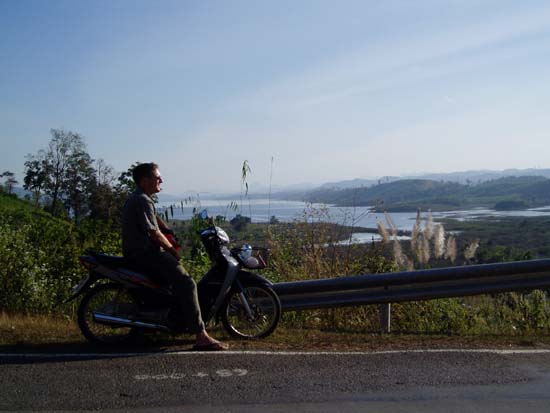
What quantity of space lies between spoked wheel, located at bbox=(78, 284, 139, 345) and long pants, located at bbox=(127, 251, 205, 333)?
20.5 inches

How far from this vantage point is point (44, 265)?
370 inches

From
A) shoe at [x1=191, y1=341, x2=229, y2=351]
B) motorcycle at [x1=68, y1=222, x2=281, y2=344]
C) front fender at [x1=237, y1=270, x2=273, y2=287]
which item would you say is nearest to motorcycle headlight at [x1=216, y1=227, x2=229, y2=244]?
motorcycle at [x1=68, y1=222, x2=281, y2=344]

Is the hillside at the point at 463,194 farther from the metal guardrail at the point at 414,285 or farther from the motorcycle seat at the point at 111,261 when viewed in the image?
the motorcycle seat at the point at 111,261

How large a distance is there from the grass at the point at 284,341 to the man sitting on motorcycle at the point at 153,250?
304mm

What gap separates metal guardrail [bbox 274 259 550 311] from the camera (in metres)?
7.71

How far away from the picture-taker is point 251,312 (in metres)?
7.25

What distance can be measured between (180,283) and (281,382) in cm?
179

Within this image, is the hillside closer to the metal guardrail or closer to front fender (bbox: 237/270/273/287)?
the metal guardrail

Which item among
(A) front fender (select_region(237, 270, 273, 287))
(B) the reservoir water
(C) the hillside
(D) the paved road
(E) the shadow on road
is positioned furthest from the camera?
(C) the hillside

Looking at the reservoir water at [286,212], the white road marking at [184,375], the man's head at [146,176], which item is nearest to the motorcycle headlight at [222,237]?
the man's head at [146,176]

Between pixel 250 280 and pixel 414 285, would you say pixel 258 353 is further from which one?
pixel 414 285

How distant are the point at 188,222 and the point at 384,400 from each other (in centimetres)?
616

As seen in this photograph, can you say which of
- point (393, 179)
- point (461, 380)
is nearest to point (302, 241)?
point (461, 380)

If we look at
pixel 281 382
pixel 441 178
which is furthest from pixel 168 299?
pixel 441 178
